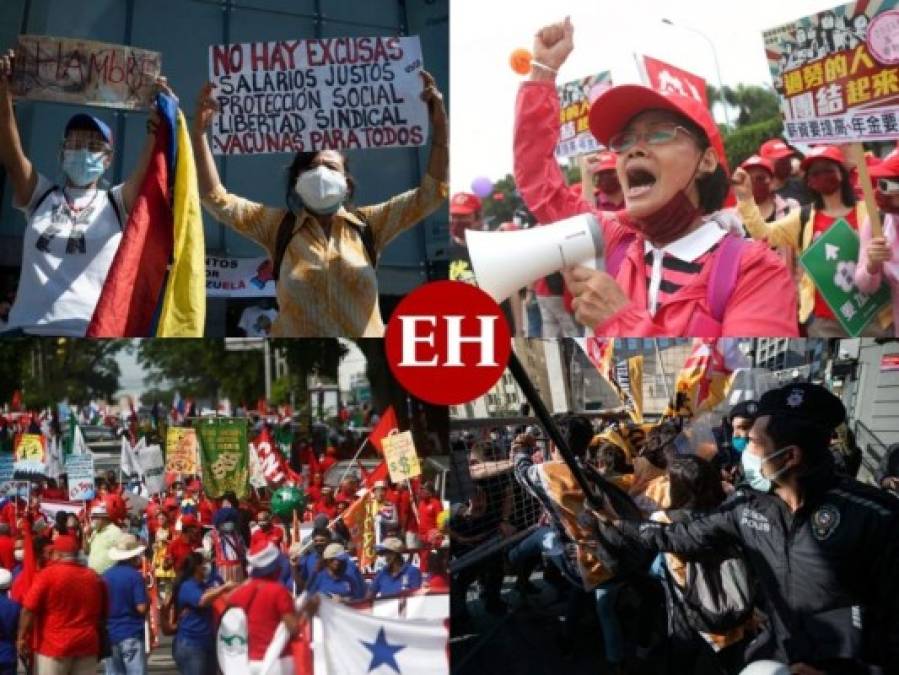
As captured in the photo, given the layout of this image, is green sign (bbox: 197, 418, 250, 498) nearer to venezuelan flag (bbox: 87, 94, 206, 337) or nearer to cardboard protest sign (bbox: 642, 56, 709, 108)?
venezuelan flag (bbox: 87, 94, 206, 337)

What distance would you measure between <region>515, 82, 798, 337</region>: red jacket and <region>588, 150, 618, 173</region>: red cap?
129mm

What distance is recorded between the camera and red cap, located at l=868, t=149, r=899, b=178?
15.3ft

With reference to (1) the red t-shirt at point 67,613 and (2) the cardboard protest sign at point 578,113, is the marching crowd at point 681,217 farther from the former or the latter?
(1) the red t-shirt at point 67,613

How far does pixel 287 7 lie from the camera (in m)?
4.61

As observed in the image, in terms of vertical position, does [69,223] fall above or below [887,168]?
below

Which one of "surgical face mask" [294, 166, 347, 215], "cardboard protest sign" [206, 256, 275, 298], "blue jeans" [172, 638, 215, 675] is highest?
"surgical face mask" [294, 166, 347, 215]

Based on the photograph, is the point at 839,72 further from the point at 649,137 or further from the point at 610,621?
the point at 610,621

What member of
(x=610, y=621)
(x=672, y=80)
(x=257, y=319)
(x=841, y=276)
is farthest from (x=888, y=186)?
(x=257, y=319)

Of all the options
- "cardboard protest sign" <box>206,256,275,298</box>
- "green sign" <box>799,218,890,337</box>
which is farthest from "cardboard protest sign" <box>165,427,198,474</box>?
"green sign" <box>799,218,890,337</box>

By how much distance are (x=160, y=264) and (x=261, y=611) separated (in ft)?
4.25

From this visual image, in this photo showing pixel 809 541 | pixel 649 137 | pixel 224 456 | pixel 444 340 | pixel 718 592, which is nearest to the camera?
pixel 809 541

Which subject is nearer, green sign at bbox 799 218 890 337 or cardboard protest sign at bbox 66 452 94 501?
cardboard protest sign at bbox 66 452 94 501

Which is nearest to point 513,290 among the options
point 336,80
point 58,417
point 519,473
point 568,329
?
point 568,329

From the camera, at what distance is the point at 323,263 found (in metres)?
4.71
